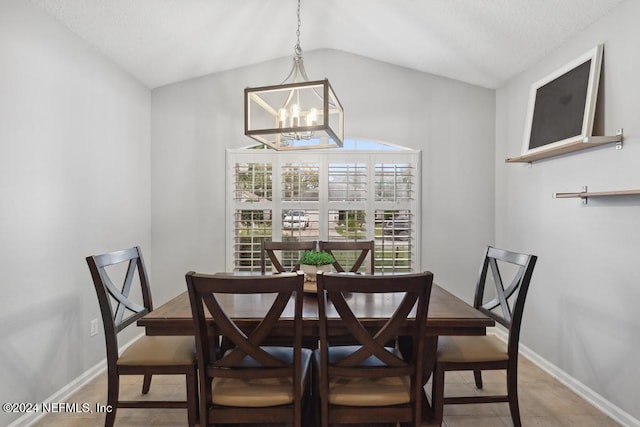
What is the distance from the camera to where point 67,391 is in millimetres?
2477

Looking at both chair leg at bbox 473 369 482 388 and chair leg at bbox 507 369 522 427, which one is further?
chair leg at bbox 473 369 482 388

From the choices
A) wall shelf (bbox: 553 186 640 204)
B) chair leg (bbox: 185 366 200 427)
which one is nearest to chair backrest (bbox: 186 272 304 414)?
chair leg (bbox: 185 366 200 427)

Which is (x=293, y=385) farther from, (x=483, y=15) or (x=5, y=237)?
(x=483, y=15)

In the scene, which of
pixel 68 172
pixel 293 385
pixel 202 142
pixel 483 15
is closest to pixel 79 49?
pixel 68 172

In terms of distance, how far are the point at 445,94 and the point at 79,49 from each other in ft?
10.5

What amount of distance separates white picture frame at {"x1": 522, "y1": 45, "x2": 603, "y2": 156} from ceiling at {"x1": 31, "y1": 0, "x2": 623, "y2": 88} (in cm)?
26

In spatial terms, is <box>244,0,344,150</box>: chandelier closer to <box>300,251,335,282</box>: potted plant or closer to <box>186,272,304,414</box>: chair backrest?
<box>300,251,335,282</box>: potted plant

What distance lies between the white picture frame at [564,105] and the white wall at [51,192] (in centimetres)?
336

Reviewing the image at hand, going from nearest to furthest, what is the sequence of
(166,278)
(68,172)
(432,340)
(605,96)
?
(432,340) < (605,96) < (68,172) < (166,278)

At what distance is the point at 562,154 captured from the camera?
108 inches

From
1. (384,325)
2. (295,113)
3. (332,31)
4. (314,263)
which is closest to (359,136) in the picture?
(332,31)

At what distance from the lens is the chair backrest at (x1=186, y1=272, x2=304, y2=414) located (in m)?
1.50

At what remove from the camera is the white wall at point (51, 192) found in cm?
204

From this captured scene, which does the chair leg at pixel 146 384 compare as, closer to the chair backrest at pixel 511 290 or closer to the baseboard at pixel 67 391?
the baseboard at pixel 67 391
